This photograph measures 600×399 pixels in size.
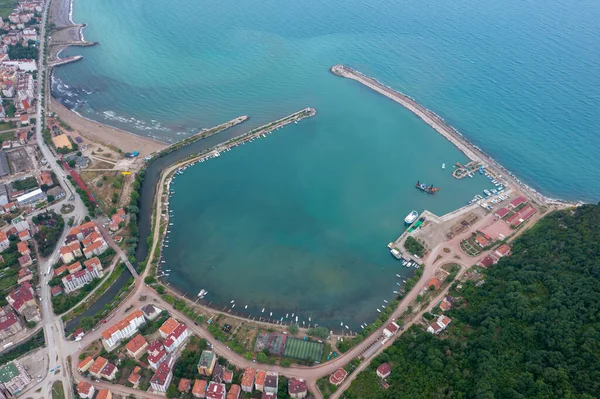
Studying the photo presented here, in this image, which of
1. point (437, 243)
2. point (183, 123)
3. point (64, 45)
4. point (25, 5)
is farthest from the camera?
point (25, 5)

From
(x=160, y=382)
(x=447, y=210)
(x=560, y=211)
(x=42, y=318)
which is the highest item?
(x=560, y=211)

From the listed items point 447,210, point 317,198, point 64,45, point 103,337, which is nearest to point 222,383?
point 103,337

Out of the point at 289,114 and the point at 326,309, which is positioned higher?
the point at 289,114

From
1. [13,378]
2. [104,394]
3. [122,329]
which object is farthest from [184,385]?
[13,378]

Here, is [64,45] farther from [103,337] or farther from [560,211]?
[560,211]

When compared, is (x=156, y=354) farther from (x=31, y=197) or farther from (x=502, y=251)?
(x=502, y=251)

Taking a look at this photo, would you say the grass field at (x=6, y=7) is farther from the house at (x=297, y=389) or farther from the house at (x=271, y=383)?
the house at (x=297, y=389)

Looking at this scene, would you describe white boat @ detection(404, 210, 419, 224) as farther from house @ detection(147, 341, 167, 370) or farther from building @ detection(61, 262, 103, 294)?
building @ detection(61, 262, 103, 294)

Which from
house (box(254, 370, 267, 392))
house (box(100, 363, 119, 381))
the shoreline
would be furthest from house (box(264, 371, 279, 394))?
the shoreline
